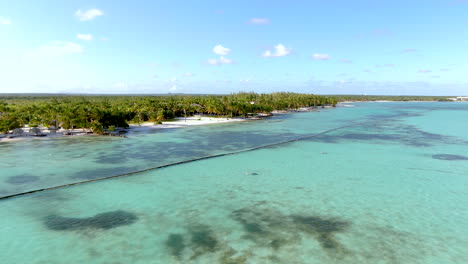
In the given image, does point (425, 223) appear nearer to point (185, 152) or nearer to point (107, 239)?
point (107, 239)

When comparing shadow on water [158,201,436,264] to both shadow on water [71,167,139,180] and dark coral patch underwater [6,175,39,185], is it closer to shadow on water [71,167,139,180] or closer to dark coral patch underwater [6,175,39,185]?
shadow on water [71,167,139,180]

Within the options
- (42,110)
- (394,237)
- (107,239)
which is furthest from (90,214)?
(42,110)

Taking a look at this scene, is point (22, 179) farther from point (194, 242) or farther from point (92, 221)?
point (194, 242)

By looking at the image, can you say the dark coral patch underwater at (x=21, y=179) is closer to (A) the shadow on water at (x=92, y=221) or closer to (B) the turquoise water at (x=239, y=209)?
(B) the turquoise water at (x=239, y=209)

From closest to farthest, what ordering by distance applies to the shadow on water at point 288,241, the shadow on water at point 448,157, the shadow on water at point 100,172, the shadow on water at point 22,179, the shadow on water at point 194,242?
the shadow on water at point 288,241
the shadow on water at point 194,242
the shadow on water at point 22,179
the shadow on water at point 100,172
the shadow on water at point 448,157

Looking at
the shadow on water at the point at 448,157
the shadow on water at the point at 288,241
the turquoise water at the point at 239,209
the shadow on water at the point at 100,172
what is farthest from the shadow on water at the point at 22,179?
the shadow on water at the point at 448,157

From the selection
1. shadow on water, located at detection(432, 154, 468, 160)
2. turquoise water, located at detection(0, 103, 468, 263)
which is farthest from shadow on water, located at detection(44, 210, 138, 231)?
shadow on water, located at detection(432, 154, 468, 160)
